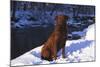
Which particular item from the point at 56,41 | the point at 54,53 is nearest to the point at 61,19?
the point at 56,41

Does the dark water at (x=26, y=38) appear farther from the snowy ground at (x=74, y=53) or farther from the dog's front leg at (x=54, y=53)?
the dog's front leg at (x=54, y=53)

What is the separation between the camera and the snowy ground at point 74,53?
246cm

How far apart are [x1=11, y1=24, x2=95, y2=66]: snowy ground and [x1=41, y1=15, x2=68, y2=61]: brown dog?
53 millimetres

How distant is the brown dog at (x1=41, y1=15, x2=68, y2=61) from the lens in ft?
8.41

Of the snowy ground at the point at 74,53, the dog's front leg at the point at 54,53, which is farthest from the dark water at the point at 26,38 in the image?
the dog's front leg at the point at 54,53

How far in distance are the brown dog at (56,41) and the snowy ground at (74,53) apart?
0.05 meters

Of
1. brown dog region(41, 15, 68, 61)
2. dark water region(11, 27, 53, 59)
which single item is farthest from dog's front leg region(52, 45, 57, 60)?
dark water region(11, 27, 53, 59)

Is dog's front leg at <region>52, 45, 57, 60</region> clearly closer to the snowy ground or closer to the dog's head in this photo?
the snowy ground

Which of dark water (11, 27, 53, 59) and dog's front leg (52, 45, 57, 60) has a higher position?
dark water (11, 27, 53, 59)

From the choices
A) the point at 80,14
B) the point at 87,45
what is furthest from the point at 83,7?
the point at 87,45

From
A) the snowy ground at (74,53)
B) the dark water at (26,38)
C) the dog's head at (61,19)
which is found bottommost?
the snowy ground at (74,53)

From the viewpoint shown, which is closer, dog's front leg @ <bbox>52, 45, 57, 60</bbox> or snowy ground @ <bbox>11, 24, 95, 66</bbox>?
snowy ground @ <bbox>11, 24, 95, 66</bbox>

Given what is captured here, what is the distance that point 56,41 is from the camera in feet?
8.57
